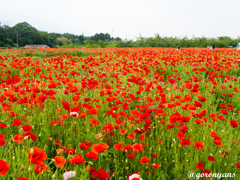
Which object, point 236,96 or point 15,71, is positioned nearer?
point 236,96

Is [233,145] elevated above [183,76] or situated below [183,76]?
below

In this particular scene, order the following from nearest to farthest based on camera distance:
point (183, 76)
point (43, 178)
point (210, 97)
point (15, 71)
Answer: point (43, 178), point (210, 97), point (183, 76), point (15, 71)

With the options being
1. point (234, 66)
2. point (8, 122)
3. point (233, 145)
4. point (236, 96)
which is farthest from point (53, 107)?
point (234, 66)

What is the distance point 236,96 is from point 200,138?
94.3 inches

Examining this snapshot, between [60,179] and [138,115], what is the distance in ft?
3.38

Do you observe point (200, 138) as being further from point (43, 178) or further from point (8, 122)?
point (8, 122)

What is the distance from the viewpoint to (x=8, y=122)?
243cm

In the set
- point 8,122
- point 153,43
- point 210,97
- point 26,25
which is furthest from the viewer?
point 26,25

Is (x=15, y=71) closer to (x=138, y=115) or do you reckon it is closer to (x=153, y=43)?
(x=138, y=115)

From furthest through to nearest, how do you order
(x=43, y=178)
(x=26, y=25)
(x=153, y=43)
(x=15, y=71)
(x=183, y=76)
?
(x=26, y=25) → (x=153, y=43) → (x=15, y=71) → (x=183, y=76) → (x=43, y=178)

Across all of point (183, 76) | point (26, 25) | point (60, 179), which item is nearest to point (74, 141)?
point (60, 179)

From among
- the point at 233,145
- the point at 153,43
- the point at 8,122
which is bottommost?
the point at 233,145

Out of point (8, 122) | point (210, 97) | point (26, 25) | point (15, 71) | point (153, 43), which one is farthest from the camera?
point (26, 25)

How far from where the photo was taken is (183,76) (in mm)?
5957
